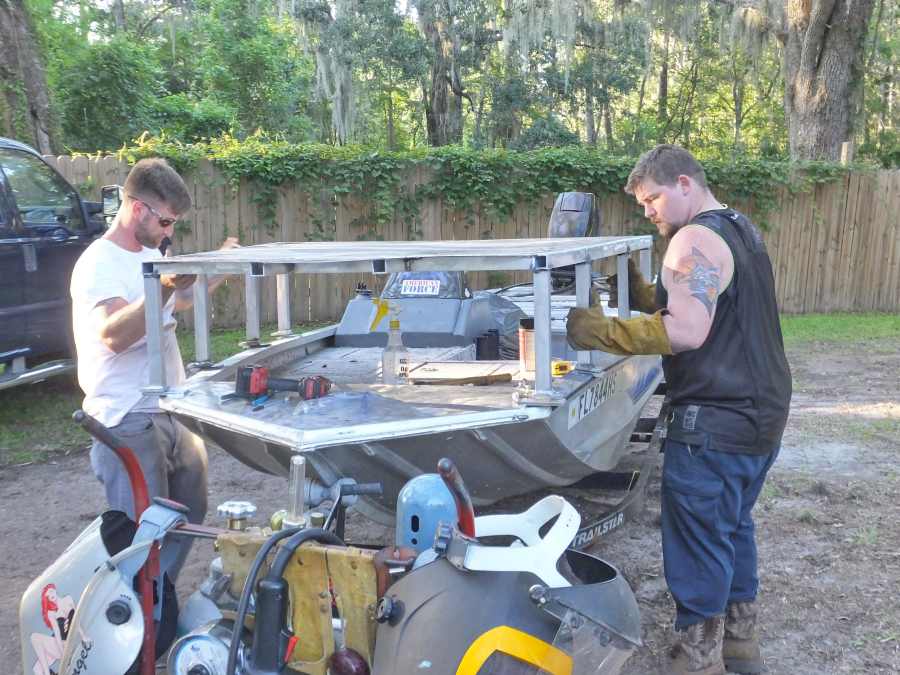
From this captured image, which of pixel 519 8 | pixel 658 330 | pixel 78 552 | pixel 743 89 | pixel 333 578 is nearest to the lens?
pixel 333 578

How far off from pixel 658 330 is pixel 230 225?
30.1ft

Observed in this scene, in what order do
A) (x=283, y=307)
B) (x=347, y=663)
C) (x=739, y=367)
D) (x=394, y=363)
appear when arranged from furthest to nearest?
(x=283, y=307) < (x=394, y=363) < (x=739, y=367) < (x=347, y=663)

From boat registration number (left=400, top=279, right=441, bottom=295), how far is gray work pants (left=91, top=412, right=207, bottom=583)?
215 cm

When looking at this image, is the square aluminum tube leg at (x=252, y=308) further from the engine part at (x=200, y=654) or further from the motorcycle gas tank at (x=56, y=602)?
the engine part at (x=200, y=654)

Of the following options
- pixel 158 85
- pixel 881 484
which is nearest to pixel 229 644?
pixel 881 484

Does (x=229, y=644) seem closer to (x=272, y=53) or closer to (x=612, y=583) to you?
(x=612, y=583)

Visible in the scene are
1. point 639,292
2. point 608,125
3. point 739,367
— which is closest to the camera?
point 739,367

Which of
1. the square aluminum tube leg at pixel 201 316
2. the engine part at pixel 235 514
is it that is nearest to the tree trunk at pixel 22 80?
the square aluminum tube leg at pixel 201 316

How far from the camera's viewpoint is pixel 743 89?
1252 inches

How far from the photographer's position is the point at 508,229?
1205 centimetres

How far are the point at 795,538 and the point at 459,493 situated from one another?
9.80ft

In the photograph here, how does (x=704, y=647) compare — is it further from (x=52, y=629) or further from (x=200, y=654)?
(x=52, y=629)

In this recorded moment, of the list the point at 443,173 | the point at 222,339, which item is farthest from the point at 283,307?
the point at 443,173

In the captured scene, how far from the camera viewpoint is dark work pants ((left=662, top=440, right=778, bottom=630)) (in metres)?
2.94
